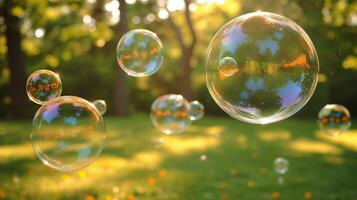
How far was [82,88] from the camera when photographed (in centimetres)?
2439

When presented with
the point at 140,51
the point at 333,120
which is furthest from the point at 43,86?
the point at 333,120

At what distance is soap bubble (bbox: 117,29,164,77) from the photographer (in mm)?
6586

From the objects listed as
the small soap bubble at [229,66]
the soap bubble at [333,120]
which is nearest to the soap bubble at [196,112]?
the soap bubble at [333,120]

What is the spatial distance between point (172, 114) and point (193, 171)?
1545mm

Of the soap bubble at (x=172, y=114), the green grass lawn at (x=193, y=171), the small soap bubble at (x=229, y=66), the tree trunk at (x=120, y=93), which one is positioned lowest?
the tree trunk at (x=120, y=93)

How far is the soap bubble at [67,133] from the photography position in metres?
4.57

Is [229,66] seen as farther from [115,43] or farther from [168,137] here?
[115,43]

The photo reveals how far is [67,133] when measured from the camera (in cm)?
456

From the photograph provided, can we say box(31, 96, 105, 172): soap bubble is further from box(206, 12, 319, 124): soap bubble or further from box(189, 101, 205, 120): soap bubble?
box(189, 101, 205, 120): soap bubble

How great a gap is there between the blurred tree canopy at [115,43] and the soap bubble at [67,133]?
34.6 feet

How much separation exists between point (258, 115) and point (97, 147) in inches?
68.8

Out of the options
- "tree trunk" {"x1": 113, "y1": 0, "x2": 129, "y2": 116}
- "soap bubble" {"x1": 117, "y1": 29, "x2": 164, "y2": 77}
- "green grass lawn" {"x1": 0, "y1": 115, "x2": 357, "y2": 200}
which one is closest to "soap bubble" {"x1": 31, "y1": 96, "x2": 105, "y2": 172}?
"green grass lawn" {"x1": 0, "y1": 115, "x2": 357, "y2": 200}

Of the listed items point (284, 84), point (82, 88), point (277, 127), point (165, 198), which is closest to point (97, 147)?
point (165, 198)

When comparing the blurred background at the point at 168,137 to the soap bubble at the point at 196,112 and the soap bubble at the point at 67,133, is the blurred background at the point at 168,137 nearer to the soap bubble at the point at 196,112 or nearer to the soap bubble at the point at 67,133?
the soap bubble at the point at 196,112
